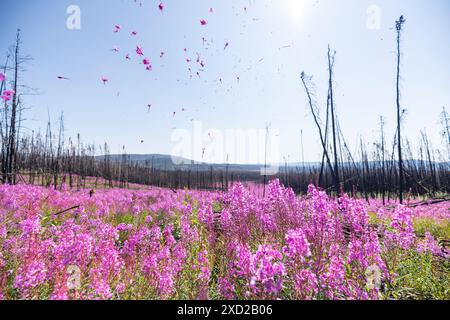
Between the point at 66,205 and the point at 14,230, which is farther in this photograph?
the point at 66,205

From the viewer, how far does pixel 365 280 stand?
2.76m

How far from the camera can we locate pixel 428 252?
4.57 m

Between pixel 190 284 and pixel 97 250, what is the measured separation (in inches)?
54.7

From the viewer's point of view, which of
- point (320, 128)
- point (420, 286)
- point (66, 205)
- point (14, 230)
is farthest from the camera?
point (320, 128)

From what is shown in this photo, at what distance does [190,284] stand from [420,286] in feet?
11.3

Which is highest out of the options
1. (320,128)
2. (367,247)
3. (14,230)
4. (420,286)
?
(320,128)

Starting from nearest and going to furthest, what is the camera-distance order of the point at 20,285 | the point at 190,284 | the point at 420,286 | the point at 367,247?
the point at 20,285 < the point at 367,247 < the point at 190,284 < the point at 420,286
